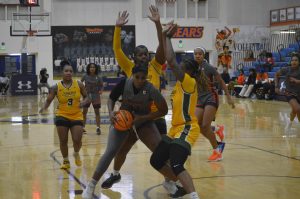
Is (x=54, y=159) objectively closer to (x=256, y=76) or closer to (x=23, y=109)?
(x=23, y=109)

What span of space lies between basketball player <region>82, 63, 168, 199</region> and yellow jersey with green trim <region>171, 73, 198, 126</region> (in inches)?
13.5

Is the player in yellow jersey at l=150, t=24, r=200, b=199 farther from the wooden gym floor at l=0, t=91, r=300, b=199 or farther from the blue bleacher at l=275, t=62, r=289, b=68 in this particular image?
the blue bleacher at l=275, t=62, r=289, b=68

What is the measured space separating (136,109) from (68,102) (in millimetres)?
2538

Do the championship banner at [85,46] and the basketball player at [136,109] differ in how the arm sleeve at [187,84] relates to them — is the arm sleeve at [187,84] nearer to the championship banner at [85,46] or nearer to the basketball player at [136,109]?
the basketball player at [136,109]

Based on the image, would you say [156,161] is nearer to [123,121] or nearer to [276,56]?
[123,121]

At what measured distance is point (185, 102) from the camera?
6453mm

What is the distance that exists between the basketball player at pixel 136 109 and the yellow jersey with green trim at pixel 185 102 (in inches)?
13.5

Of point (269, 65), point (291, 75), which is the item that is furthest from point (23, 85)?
point (291, 75)

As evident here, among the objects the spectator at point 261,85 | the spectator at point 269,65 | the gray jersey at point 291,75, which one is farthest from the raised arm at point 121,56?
the spectator at point 269,65

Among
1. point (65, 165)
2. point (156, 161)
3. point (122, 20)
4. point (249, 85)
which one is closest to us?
point (156, 161)

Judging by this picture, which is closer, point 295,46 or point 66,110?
point 66,110

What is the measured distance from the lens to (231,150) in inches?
442

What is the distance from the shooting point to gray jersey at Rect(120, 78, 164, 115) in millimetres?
6801

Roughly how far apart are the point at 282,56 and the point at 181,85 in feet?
92.2
